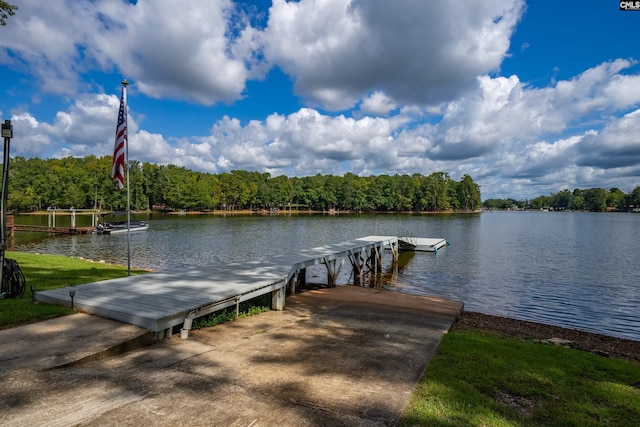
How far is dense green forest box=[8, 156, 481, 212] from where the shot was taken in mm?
89062

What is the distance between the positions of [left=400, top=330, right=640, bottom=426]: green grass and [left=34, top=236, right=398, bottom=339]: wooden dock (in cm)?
415

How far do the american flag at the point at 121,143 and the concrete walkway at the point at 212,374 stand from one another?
17.9ft

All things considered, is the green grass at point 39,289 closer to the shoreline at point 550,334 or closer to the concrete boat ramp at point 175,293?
the concrete boat ramp at point 175,293

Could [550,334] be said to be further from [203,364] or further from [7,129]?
[7,129]

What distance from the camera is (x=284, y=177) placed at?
14550 cm

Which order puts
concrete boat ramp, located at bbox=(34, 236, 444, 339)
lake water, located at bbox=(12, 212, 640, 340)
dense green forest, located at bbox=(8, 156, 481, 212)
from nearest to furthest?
1. concrete boat ramp, located at bbox=(34, 236, 444, 339)
2. lake water, located at bbox=(12, 212, 640, 340)
3. dense green forest, located at bbox=(8, 156, 481, 212)

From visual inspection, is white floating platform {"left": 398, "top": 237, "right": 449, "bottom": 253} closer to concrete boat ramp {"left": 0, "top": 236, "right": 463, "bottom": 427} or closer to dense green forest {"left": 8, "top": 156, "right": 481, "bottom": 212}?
concrete boat ramp {"left": 0, "top": 236, "right": 463, "bottom": 427}

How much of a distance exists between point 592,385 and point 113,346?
22.5 ft

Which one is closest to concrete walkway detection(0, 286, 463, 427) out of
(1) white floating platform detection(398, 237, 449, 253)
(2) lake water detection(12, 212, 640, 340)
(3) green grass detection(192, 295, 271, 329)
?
(3) green grass detection(192, 295, 271, 329)

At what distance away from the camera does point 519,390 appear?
4.87m

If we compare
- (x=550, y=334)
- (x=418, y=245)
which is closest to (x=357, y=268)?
(x=550, y=334)

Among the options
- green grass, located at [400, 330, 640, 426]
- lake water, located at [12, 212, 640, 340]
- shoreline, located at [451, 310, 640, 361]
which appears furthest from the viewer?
lake water, located at [12, 212, 640, 340]

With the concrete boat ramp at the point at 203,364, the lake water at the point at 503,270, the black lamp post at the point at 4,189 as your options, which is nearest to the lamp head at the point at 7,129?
the black lamp post at the point at 4,189

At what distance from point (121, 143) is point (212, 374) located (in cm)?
834
